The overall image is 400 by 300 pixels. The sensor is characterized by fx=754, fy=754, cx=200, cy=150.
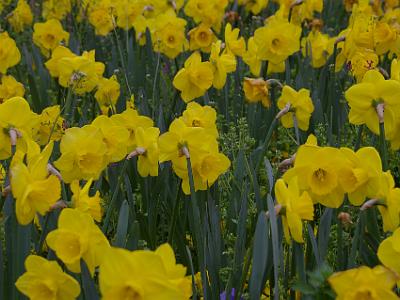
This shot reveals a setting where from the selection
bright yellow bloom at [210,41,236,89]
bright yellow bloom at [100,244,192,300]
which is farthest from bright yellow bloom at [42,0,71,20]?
bright yellow bloom at [100,244,192,300]

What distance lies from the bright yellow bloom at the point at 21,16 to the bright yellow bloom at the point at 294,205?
3533mm

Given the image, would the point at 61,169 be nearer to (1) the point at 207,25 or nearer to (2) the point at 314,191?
(2) the point at 314,191

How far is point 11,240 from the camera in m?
1.57

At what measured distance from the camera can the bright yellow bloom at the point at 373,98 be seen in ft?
5.80

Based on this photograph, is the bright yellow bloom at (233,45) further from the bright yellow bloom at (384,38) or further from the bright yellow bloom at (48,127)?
the bright yellow bloom at (48,127)

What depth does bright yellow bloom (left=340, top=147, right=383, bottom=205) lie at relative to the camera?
4.70ft

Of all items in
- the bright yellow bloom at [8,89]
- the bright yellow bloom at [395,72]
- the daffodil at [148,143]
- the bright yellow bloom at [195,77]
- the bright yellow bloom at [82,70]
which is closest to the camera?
the daffodil at [148,143]

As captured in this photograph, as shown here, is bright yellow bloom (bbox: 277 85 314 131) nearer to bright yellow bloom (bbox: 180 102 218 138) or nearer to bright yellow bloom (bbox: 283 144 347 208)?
bright yellow bloom (bbox: 180 102 218 138)

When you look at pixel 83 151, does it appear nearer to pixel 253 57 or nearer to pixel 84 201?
pixel 84 201

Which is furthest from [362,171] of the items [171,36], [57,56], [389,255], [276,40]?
[171,36]

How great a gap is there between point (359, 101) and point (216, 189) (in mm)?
523

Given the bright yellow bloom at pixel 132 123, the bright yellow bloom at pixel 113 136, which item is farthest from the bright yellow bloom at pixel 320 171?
the bright yellow bloom at pixel 132 123

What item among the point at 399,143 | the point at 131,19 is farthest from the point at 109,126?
the point at 131,19

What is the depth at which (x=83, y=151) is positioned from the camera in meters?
1.68
